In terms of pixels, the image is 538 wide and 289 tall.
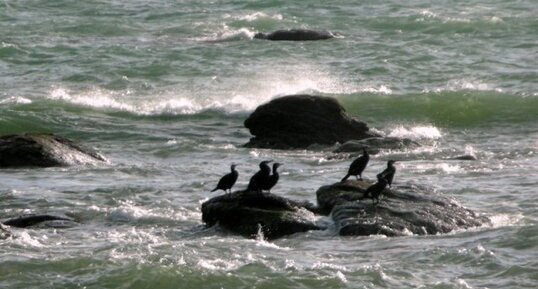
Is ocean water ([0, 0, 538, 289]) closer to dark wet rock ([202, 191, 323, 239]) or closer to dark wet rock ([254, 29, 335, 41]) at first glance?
dark wet rock ([202, 191, 323, 239])

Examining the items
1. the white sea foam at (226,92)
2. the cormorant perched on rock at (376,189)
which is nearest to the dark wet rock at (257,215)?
the cormorant perched on rock at (376,189)

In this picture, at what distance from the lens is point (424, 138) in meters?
23.7

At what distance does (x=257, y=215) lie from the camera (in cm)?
1497

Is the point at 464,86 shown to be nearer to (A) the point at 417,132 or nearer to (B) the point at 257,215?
(A) the point at 417,132

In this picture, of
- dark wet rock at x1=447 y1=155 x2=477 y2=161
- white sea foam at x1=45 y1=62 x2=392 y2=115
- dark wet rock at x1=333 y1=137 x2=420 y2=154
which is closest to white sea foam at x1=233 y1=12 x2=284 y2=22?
white sea foam at x1=45 y1=62 x2=392 y2=115

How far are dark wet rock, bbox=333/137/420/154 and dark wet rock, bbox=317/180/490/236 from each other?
17.4ft

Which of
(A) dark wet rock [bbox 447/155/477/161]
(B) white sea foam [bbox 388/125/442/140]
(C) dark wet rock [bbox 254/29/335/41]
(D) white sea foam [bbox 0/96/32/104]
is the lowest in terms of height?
(A) dark wet rock [bbox 447/155/477/161]

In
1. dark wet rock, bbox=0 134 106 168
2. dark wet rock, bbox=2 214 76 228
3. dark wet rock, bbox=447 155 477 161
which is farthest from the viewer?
dark wet rock, bbox=447 155 477 161

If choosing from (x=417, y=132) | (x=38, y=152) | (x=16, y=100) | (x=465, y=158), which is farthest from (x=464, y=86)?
(x=38, y=152)

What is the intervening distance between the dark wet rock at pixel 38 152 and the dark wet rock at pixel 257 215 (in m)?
5.11

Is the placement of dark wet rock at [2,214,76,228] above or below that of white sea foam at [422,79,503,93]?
below

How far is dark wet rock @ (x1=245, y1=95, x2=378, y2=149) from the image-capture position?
72.6 feet

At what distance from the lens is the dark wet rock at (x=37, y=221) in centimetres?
1572

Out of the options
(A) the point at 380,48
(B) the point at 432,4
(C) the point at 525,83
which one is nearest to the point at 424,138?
(C) the point at 525,83
